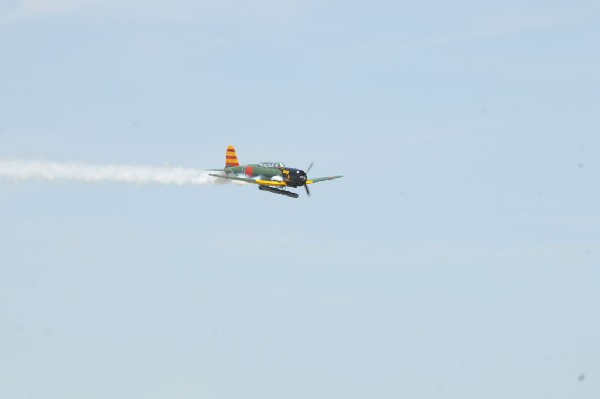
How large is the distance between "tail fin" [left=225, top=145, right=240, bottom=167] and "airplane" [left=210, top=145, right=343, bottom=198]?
3.22 feet

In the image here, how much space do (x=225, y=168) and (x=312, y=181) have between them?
13.3 m

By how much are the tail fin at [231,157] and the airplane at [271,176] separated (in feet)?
3.22

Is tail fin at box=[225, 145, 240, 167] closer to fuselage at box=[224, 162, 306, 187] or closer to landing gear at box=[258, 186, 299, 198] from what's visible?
fuselage at box=[224, 162, 306, 187]

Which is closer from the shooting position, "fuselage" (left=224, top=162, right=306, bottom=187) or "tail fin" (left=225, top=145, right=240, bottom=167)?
"fuselage" (left=224, top=162, right=306, bottom=187)

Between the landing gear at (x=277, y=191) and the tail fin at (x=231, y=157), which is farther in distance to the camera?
the tail fin at (x=231, y=157)

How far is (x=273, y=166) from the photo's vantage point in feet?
626

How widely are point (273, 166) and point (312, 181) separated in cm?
539

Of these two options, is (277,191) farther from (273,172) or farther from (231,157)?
(231,157)

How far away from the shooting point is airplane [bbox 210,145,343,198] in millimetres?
188125

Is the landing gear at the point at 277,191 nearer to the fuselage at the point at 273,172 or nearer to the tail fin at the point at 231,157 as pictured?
the fuselage at the point at 273,172

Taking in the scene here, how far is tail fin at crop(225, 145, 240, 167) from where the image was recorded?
19825cm

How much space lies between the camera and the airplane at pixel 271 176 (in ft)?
617

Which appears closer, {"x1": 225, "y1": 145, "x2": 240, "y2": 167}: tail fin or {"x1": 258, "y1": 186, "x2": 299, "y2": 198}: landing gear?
{"x1": 258, "y1": 186, "x2": 299, "y2": 198}: landing gear

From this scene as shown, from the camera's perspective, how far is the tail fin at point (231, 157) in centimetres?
19825
